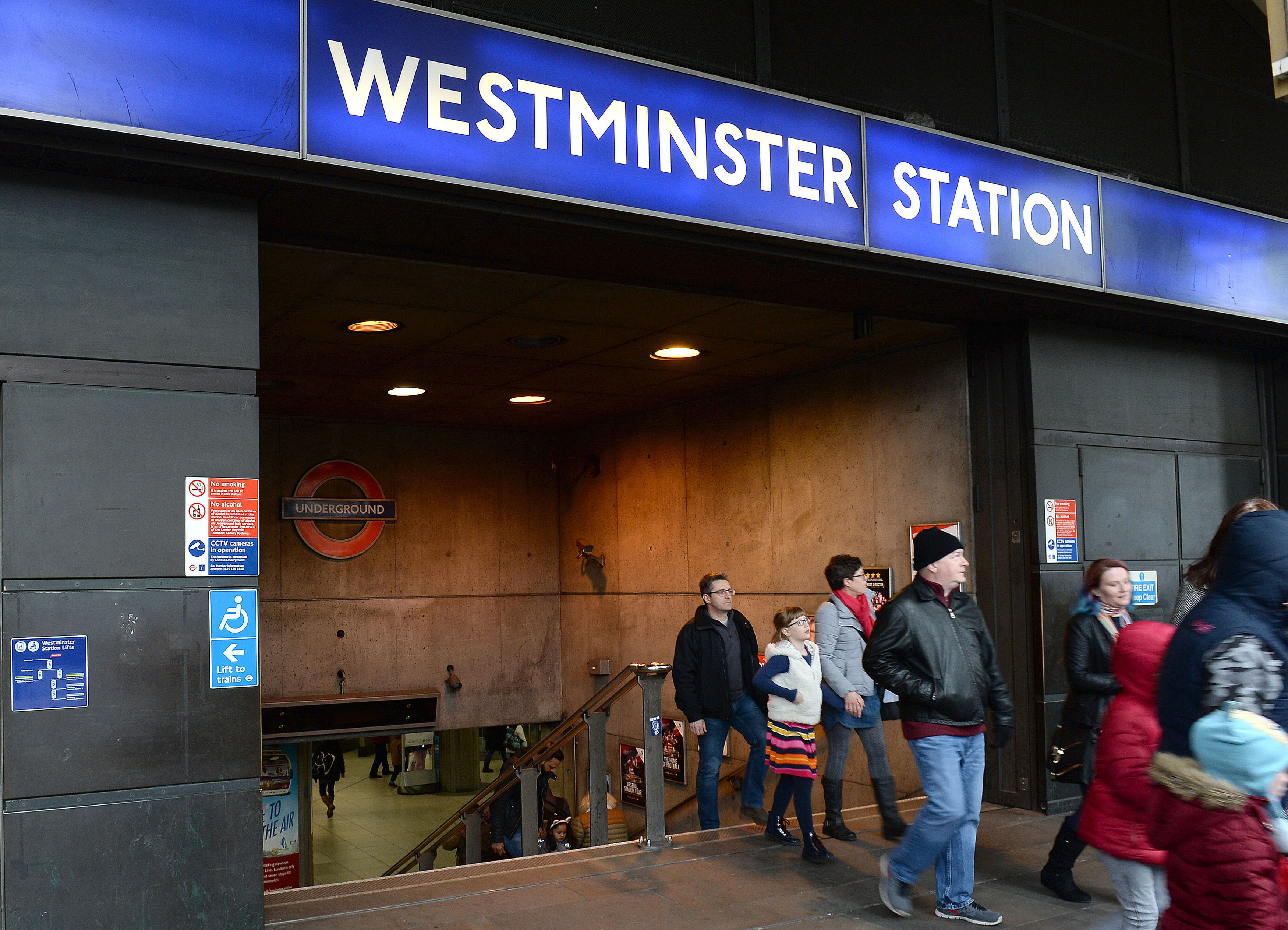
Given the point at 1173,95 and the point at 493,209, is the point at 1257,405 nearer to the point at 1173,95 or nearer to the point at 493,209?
the point at 1173,95

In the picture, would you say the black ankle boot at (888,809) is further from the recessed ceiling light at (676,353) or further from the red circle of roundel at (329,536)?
the red circle of roundel at (329,536)

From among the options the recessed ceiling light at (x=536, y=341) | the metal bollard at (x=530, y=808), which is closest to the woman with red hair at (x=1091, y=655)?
the recessed ceiling light at (x=536, y=341)

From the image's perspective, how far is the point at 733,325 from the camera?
7.43 meters

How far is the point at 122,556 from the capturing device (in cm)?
386

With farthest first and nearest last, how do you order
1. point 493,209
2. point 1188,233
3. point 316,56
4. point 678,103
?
point 1188,233, point 678,103, point 493,209, point 316,56

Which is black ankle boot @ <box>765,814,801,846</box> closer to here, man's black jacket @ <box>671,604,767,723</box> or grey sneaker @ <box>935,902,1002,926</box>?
man's black jacket @ <box>671,604,767,723</box>

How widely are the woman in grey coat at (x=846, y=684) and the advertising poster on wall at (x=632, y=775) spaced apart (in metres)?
4.99

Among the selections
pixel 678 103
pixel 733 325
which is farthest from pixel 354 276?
pixel 733 325

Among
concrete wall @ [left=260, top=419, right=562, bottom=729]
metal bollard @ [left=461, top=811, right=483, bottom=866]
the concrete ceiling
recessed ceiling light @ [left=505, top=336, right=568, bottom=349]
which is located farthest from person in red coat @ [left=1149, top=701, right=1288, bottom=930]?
concrete wall @ [left=260, top=419, right=562, bottom=729]

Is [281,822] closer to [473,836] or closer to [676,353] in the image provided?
[473,836]

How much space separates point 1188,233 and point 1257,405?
5.58 feet

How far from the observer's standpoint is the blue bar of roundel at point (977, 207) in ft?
18.4

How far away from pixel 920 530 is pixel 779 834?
2796 mm

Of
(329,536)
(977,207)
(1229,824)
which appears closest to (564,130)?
(977,207)
